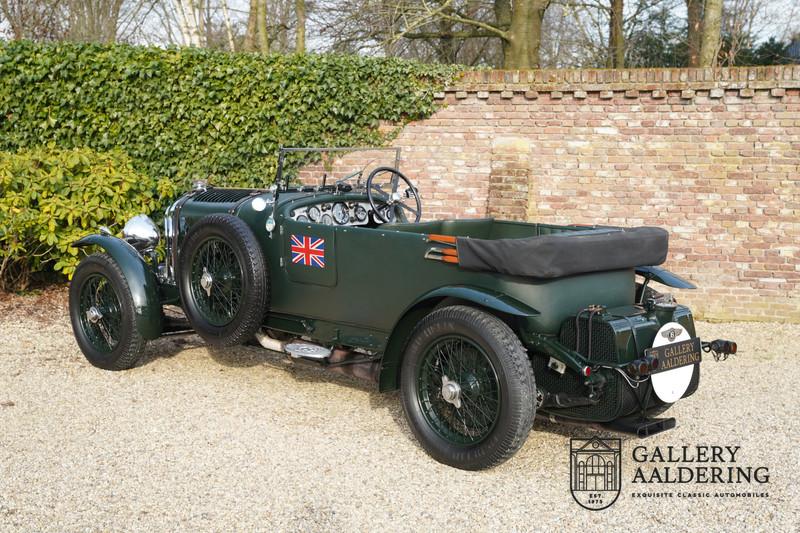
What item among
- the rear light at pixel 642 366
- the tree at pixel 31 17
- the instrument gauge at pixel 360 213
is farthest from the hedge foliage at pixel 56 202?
the tree at pixel 31 17

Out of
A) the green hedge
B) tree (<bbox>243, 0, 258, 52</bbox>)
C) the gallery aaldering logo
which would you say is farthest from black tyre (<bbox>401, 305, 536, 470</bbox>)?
tree (<bbox>243, 0, 258, 52</bbox>)

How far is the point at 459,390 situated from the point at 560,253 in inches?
34.5

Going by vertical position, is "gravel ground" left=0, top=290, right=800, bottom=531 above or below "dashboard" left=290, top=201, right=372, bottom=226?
below

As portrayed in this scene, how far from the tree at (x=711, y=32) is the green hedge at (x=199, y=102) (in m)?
4.29

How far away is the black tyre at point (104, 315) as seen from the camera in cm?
569

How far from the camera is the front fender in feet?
18.5

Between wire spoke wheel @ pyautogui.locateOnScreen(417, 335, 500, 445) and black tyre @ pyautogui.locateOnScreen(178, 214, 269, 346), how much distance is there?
4.25 ft

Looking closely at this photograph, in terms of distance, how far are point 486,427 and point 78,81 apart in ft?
24.3

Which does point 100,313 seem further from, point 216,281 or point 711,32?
point 711,32

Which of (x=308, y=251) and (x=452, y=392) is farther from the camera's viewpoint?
(x=308, y=251)

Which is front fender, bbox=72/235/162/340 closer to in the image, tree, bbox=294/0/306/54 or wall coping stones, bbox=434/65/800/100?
wall coping stones, bbox=434/65/800/100

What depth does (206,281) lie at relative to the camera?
5.28 meters

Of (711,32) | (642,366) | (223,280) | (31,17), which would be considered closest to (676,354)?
(642,366)

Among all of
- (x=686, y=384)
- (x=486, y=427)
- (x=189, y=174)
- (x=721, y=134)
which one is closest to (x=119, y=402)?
(x=486, y=427)
